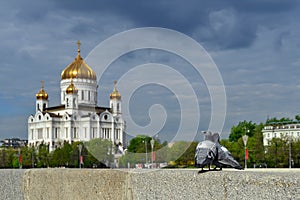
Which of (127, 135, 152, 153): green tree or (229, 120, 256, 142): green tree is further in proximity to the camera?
(229, 120, 256, 142): green tree

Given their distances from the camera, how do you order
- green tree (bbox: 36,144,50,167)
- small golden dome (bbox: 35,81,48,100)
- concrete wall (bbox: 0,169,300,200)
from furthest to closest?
small golden dome (bbox: 35,81,48,100)
green tree (bbox: 36,144,50,167)
concrete wall (bbox: 0,169,300,200)

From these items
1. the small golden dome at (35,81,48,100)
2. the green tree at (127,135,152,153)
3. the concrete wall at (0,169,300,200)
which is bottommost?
the concrete wall at (0,169,300,200)

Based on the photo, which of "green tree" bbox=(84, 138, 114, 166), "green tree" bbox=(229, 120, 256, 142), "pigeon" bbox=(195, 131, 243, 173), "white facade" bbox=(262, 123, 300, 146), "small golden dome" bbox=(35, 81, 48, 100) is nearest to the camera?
"pigeon" bbox=(195, 131, 243, 173)

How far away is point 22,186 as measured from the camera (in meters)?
6.58

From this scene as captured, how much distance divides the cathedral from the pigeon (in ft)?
381

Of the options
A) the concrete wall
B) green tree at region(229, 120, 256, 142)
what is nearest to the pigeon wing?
the concrete wall

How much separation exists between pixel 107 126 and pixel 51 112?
15.8m

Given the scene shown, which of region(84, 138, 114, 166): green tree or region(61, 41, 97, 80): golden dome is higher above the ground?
region(61, 41, 97, 80): golden dome

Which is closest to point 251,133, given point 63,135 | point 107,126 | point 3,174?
point 107,126

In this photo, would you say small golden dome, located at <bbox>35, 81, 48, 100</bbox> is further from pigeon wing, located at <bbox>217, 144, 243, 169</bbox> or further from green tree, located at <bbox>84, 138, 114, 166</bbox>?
pigeon wing, located at <bbox>217, 144, 243, 169</bbox>

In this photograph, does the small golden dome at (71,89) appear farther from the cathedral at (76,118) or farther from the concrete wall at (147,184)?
the concrete wall at (147,184)

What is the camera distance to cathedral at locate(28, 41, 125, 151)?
12200cm

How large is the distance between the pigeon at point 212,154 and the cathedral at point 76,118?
116m

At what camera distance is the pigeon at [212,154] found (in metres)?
4.45
